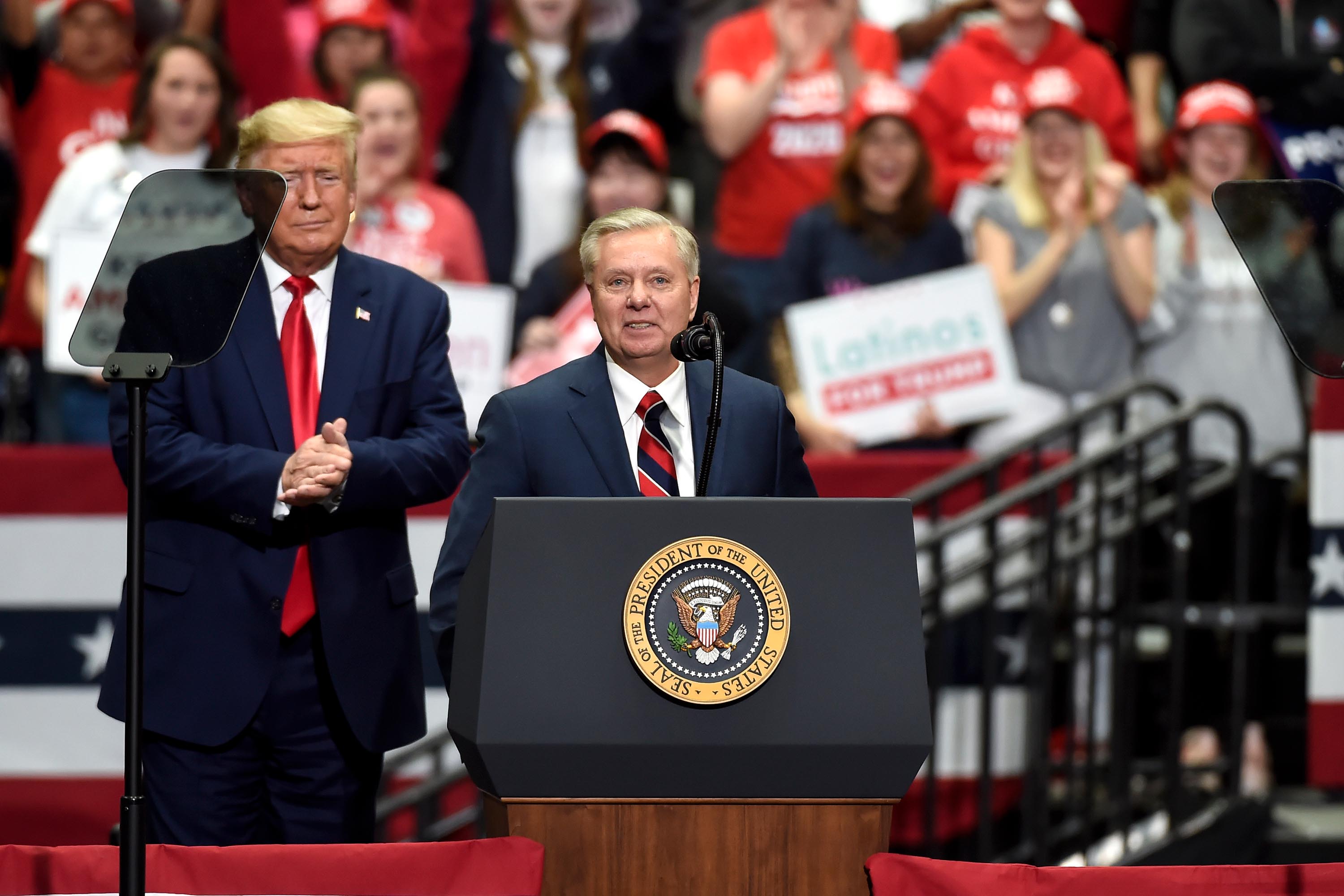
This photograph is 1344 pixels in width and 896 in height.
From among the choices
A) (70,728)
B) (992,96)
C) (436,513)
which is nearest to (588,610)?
(436,513)

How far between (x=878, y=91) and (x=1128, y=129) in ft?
3.93

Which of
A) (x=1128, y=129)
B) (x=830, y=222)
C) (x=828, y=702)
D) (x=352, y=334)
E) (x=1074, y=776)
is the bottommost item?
(x=1074, y=776)

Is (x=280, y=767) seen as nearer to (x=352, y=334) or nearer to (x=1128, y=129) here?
(x=352, y=334)

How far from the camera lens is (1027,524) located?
5352mm

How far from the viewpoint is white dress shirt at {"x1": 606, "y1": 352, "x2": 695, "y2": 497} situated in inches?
106

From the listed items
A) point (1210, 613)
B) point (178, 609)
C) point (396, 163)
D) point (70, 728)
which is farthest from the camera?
point (396, 163)

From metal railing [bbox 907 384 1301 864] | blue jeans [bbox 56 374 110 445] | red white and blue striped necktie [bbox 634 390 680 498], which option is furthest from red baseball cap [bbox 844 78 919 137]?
red white and blue striped necktie [bbox 634 390 680 498]

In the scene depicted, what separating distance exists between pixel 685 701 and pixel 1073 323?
398 cm

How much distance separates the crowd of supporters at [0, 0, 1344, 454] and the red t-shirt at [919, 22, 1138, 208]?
0.01 meters

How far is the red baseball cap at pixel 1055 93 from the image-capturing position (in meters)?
5.89

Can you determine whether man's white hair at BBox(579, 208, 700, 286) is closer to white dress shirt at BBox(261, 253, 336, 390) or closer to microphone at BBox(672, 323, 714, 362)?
microphone at BBox(672, 323, 714, 362)

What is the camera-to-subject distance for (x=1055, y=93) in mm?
6004

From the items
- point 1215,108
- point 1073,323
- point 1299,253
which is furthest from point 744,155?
point 1299,253

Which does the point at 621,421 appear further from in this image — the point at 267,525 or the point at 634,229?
the point at 267,525
